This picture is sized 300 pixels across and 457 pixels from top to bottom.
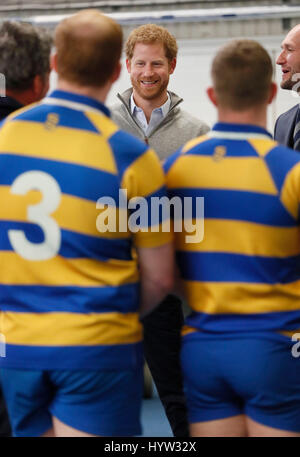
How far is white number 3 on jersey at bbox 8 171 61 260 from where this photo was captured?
198 centimetres

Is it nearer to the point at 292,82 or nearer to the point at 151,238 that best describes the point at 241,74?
the point at 151,238

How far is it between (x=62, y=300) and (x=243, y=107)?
0.67 m

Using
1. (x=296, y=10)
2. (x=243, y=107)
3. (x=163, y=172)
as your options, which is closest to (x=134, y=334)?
(x=163, y=172)

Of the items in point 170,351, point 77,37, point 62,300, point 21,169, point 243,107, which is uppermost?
point 77,37

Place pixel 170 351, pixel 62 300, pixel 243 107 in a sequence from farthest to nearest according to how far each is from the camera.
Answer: pixel 170 351, pixel 243 107, pixel 62 300

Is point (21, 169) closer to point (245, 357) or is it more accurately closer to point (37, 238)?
point (37, 238)

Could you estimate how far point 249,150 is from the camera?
211cm

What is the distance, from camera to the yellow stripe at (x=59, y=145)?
1.98 m

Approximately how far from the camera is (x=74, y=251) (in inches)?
77.5

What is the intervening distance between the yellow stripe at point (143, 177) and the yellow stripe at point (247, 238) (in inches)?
7.2

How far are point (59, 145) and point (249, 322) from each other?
0.64m

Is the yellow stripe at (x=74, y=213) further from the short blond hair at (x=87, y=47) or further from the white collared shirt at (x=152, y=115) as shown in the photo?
the white collared shirt at (x=152, y=115)

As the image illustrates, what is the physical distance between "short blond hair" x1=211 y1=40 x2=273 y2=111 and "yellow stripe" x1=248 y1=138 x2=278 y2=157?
92 mm

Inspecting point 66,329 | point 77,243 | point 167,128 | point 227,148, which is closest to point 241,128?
point 227,148
